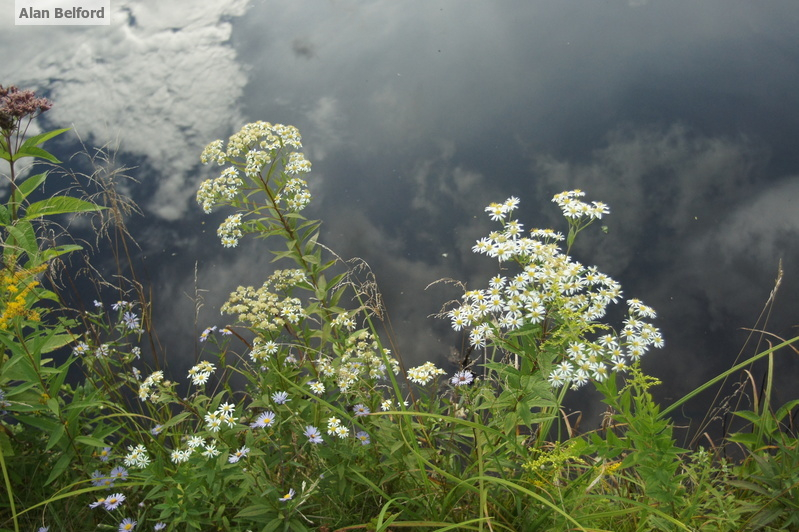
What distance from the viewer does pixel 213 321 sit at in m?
2.84

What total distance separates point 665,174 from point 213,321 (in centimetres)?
241

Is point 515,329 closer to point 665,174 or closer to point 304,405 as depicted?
point 304,405

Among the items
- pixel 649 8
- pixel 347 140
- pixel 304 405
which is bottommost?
pixel 304 405

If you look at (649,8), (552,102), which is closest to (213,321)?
(552,102)

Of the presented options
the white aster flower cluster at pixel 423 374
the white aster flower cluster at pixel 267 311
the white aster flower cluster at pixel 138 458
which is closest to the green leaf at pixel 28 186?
the white aster flower cluster at pixel 267 311

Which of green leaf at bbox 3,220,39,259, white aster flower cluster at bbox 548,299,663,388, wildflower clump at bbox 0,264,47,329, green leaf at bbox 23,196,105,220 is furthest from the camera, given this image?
green leaf at bbox 23,196,105,220

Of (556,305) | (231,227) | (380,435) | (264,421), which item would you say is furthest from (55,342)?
(556,305)

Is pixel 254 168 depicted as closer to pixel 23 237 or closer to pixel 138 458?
pixel 23 237

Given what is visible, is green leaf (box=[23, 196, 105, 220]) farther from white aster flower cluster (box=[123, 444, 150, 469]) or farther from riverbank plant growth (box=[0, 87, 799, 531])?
white aster flower cluster (box=[123, 444, 150, 469])

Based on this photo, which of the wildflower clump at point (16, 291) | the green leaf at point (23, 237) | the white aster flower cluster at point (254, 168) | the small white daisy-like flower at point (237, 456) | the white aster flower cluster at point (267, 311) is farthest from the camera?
the white aster flower cluster at point (254, 168)

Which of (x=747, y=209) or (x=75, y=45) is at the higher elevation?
(x=75, y=45)

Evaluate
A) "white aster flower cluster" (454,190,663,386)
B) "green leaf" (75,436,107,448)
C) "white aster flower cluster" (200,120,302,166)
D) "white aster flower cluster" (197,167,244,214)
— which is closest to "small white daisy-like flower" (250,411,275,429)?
"green leaf" (75,436,107,448)

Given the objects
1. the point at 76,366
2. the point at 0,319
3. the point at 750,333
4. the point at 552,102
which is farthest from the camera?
the point at 552,102

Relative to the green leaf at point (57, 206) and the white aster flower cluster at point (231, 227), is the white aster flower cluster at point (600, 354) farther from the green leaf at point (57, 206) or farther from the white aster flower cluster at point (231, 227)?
the green leaf at point (57, 206)
